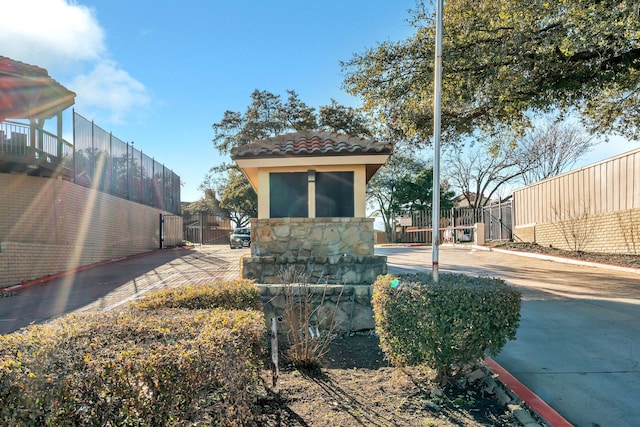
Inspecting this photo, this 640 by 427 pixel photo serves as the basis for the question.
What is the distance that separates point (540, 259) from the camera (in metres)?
14.3

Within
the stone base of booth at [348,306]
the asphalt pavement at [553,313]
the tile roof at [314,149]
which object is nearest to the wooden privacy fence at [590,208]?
the asphalt pavement at [553,313]

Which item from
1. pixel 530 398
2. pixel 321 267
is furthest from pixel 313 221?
pixel 530 398

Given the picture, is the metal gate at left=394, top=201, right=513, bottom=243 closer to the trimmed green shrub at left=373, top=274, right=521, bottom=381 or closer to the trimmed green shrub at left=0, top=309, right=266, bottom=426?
the trimmed green shrub at left=373, top=274, right=521, bottom=381

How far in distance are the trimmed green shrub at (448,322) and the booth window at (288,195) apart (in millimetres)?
5064

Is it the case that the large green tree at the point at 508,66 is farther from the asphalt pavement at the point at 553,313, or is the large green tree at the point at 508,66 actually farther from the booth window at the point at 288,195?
the asphalt pavement at the point at 553,313

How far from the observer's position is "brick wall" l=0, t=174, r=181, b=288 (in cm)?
1189

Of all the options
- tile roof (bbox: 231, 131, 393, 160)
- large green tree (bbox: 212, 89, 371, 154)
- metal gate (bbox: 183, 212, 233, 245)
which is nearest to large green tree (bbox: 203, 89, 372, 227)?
large green tree (bbox: 212, 89, 371, 154)

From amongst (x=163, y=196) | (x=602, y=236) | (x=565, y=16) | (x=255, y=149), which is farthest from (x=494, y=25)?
(x=163, y=196)

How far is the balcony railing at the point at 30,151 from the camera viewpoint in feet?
39.8

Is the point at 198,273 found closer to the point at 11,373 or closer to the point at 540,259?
the point at 11,373

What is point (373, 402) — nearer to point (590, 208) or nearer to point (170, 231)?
point (590, 208)

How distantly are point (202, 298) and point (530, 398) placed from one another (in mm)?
3198

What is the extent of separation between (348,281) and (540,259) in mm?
9411

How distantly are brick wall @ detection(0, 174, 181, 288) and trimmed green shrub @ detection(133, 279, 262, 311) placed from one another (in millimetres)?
10029
